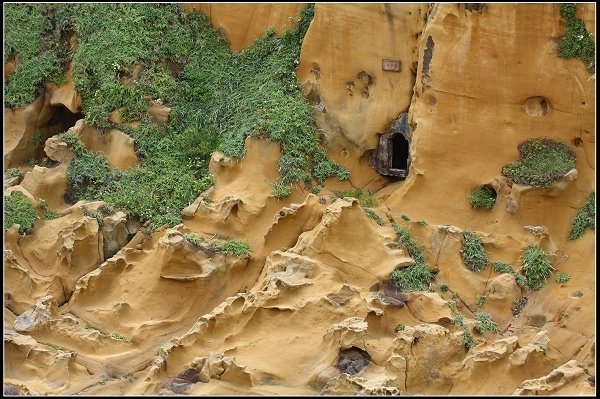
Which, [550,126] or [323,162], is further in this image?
[323,162]

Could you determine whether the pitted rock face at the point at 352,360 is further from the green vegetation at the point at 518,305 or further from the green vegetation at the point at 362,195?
the green vegetation at the point at 362,195

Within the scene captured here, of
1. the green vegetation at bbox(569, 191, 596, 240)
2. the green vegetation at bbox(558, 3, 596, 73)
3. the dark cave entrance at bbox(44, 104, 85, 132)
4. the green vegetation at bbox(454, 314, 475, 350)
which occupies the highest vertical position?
the green vegetation at bbox(558, 3, 596, 73)

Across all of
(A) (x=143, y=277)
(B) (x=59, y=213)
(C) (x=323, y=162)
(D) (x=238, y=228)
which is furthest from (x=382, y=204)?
(B) (x=59, y=213)

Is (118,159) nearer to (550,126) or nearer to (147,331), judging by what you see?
(147,331)

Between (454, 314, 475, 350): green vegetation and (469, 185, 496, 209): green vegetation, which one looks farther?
(469, 185, 496, 209): green vegetation

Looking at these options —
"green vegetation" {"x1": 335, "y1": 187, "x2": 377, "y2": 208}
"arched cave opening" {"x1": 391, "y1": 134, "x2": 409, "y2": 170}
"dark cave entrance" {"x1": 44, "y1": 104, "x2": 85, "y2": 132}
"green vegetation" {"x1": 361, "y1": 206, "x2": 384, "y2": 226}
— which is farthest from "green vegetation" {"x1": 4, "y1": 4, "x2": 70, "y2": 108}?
"green vegetation" {"x1": 361, "y1": 206, "x2": 384, "y2": 226}

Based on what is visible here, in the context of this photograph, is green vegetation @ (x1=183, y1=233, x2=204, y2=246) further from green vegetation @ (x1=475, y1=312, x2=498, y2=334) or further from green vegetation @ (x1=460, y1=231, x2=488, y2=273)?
green vegetation @ (x1=475, y1=312, x2=498, y2=334)

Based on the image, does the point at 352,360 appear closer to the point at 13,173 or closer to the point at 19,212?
the point at 19,212
